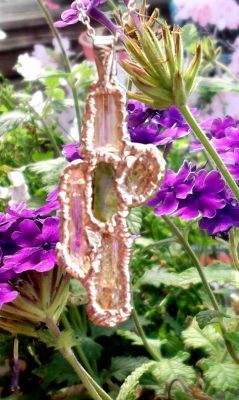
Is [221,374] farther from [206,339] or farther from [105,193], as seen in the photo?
[105,193]

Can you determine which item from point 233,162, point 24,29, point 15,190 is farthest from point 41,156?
point 24,29

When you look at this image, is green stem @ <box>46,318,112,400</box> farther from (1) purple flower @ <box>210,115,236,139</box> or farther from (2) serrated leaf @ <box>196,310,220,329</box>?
(1) purple flower @ <box>210,115,236,139</box>

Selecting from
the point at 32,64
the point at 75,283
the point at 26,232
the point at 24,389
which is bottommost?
the point at 24,389

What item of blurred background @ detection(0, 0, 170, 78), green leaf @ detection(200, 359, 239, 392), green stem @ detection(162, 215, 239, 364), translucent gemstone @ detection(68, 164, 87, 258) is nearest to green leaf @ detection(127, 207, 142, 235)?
green stem @ detection(162, 215, 239, 364)

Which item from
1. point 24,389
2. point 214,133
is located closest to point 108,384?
point 24,389

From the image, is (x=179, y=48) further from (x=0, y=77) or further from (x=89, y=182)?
(x=0, y=77)

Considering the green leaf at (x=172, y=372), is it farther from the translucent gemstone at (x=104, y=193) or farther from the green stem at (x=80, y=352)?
the translucent gemstone at (x=104, y=193)
